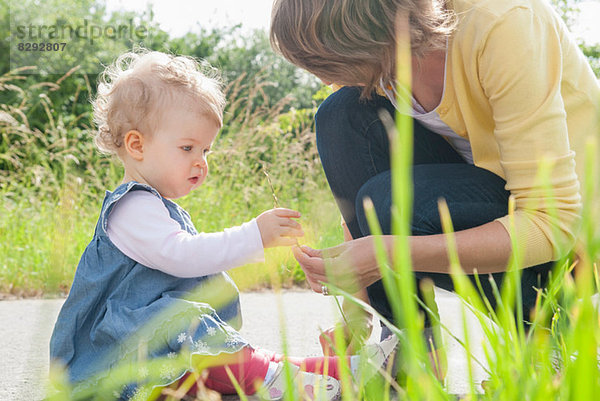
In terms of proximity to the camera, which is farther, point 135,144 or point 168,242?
point 135,144

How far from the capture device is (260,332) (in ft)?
7.38

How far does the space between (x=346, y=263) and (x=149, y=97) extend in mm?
737

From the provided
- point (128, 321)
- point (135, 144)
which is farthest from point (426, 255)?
point (135, 144)

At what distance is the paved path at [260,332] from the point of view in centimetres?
163

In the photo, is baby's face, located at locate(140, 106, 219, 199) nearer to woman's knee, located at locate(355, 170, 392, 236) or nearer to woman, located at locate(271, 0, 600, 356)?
→ woman, located at locate(271, 0, 600, 356)

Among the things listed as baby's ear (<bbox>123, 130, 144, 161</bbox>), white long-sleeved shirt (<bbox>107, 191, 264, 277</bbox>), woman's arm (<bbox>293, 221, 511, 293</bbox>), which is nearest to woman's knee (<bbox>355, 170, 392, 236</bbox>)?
woman's arm (<bbox>293, 221, 511, 293</bbox>)

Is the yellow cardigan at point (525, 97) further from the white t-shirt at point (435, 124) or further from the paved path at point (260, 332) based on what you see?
the paved path at point (260, 332)

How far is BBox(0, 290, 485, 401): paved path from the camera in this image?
163 centimetres

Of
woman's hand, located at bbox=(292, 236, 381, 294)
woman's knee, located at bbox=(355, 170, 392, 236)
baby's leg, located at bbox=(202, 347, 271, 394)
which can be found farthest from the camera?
woman's knee, located at bbox=(355, 170, 392, 236)

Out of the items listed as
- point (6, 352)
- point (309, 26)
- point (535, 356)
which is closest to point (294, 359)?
point (535, 356)

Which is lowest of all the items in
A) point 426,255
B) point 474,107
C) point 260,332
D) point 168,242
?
point 260,332

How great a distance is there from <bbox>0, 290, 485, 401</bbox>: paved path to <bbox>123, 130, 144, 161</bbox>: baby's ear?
49cm

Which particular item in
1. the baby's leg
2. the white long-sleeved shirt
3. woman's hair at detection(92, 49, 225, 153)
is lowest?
the baby's leg

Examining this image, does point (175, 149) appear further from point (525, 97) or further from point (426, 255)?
point (525, 97)
